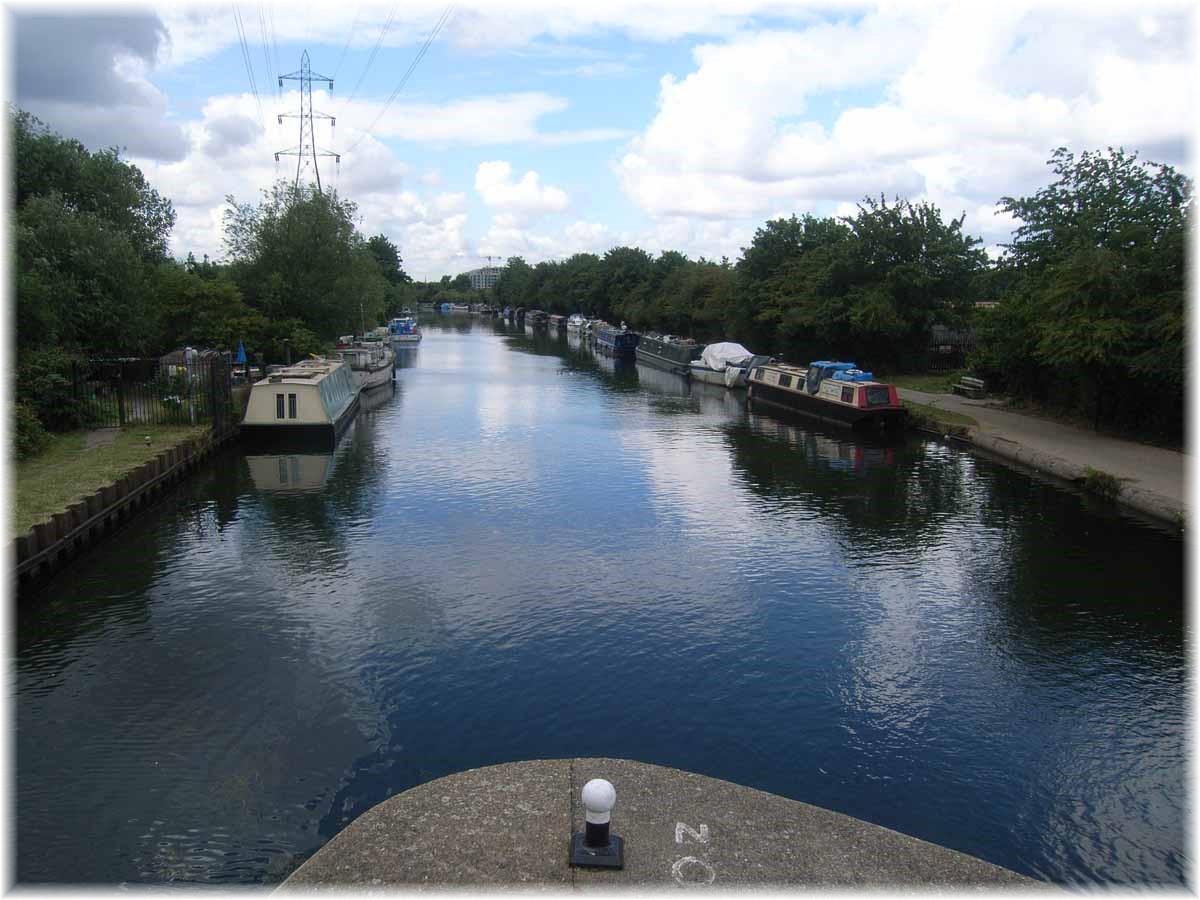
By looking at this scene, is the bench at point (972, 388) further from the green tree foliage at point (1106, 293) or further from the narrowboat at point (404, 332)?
the narrowboat at point (404, 332)

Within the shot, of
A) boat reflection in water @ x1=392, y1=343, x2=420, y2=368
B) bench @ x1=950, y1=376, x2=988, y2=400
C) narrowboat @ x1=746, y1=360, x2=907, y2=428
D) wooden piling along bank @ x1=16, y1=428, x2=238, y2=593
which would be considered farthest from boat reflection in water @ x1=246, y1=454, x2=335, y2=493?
boat reflection in water @ x1=392, y1=343, x2=420, y2=368

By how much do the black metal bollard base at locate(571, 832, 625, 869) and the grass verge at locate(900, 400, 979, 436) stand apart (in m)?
26.5

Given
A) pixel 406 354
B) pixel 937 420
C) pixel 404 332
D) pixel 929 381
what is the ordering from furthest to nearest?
pixel 404 332, pixel 406 354, pixel 929 381, pixel 937 420

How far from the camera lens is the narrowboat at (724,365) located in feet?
161

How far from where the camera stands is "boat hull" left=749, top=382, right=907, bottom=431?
33281mm

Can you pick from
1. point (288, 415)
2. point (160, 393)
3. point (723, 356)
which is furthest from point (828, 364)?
point (160, 393)

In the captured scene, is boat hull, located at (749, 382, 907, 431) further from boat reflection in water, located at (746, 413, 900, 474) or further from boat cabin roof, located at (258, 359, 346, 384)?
boat cabin roof, located at (258, 359, 346, 384)

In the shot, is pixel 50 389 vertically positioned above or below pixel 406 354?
below

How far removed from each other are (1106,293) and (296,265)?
35396mm

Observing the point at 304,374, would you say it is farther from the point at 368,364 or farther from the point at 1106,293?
the point at 1106,293

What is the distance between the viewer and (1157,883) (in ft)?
27.7

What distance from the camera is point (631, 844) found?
738cm

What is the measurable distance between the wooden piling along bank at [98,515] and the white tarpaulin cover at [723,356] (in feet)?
102

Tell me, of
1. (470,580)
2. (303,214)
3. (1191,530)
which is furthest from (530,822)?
(303,214)
